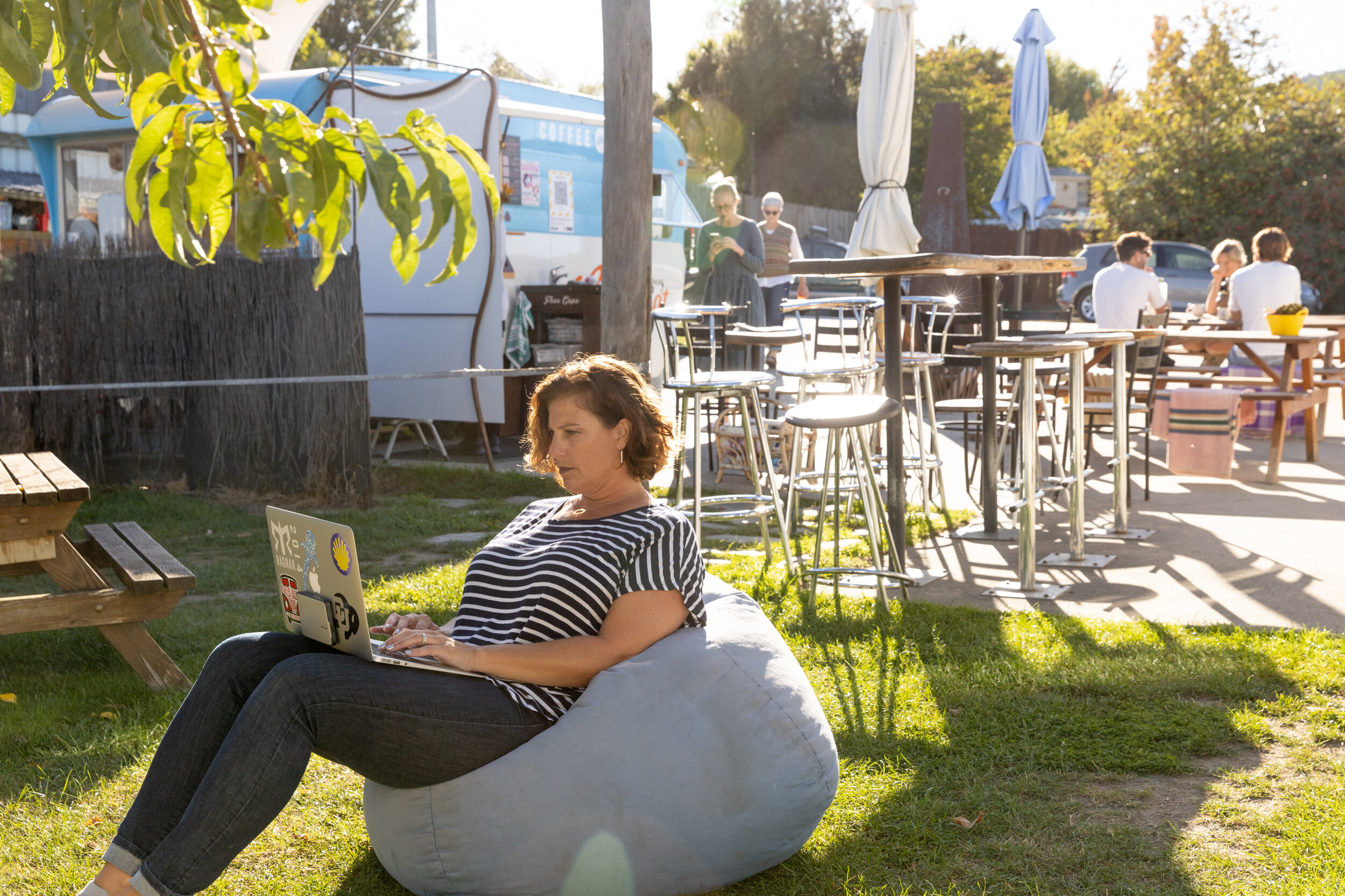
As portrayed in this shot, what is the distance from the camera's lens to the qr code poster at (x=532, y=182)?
9.90 metres

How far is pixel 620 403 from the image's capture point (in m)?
2.83

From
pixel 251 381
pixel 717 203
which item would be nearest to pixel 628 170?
pixel 251 381

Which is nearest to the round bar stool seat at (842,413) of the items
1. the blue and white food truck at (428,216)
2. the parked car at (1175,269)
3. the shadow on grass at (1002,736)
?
the shadow on grass at (1002,736)

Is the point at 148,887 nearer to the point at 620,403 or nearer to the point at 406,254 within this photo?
the point at 620,403

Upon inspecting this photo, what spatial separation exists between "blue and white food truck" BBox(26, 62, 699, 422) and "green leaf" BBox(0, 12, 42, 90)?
6912 millimetres

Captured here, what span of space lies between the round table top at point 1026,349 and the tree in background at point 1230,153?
63.2ft

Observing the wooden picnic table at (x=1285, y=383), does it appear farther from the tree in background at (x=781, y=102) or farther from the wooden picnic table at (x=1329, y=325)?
the tree in background at (x=781, y=102)

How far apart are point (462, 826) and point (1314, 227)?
911 inches

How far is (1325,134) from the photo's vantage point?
2173 centimetres

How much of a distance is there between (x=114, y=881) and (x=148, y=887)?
0.08 m

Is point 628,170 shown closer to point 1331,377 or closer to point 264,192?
point 264,192

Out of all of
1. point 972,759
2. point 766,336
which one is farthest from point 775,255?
point 972,759

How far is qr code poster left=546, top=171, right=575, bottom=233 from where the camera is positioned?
10.1m

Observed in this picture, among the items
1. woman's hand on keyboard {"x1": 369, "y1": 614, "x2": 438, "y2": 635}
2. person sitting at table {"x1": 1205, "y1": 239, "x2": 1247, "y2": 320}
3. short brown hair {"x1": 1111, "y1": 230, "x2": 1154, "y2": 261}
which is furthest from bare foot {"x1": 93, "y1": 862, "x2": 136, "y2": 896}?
person sitting at table {"x1": 1205, "y1": 239, "x2": 1247, "y2": 320}
